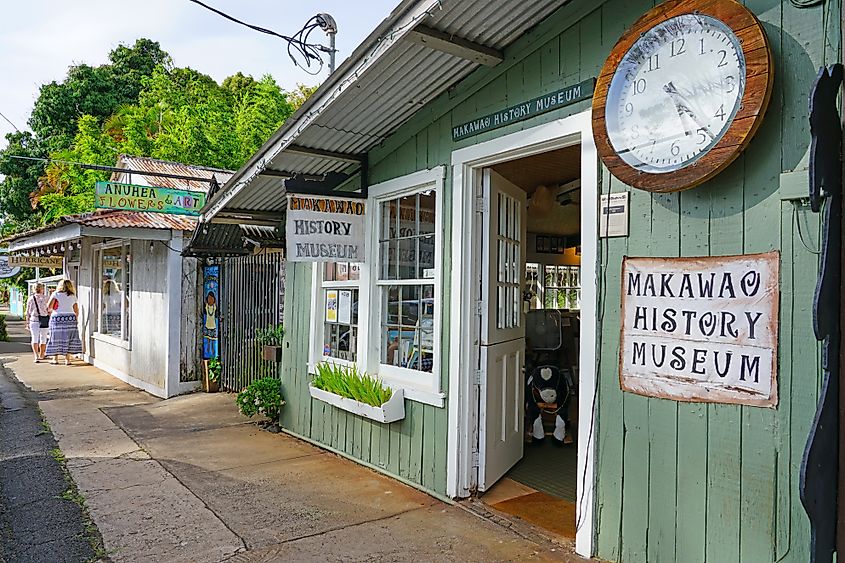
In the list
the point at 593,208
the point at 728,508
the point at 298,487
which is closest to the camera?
the point at 728,508

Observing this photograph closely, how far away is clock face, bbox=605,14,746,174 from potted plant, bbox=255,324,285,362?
460cm

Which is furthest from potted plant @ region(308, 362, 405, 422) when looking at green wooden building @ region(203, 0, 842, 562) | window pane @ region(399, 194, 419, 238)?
window pane @ region(399, 194, 419, 238)

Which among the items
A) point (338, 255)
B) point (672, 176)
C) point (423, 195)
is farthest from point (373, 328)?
point (672, 176)

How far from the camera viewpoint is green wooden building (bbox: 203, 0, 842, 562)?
114 inches

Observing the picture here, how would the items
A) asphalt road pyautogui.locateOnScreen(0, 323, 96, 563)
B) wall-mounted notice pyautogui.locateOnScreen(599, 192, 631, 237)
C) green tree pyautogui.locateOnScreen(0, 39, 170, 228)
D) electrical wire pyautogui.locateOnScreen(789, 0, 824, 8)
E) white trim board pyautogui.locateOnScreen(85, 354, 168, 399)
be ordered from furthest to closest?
green tree pyautogui.locateOnScreen(0, 39, 170, 228) < white trim board pyautogui.locateOnScreen(85, 354, 168, 399) < asphalt road pyautogui.locateOnScreen(0, 323, 96, 563) < wall-mounted notice pyautogui.locateOnScreen(599, 192, 631, 237) < electrical wire pyautogui.locateOnScreen(789, 0, 824, 8)

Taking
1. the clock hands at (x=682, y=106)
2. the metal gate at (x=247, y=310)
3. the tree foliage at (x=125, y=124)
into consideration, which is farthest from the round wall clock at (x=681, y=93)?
the tree foliage at (x=125, y=124)

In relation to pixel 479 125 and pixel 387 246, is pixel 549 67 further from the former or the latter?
pixel 387 246

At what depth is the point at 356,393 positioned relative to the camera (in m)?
5.43

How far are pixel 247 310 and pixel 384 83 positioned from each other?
4823mm

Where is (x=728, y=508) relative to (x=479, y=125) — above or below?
below

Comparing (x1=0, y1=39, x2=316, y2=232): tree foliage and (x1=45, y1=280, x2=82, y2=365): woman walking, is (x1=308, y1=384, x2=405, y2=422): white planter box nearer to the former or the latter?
(x1=45, y1=280, x2=82, y2=365): woman walking

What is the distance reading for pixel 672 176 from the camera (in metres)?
3.21

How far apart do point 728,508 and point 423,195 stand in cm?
308

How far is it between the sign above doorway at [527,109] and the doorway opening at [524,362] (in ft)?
1.06
